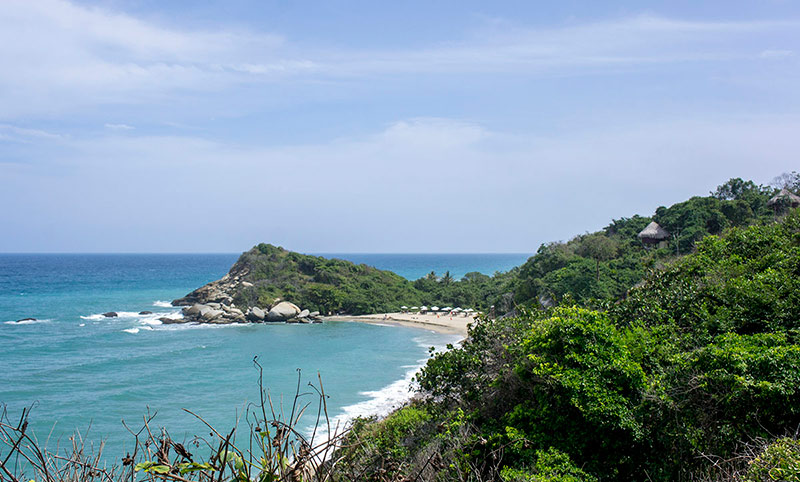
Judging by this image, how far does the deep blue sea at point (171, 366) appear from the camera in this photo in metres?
15.8

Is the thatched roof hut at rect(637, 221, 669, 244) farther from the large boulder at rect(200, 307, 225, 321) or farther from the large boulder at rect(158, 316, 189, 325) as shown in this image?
the large boulder at rect(158, 316, 189, 325)

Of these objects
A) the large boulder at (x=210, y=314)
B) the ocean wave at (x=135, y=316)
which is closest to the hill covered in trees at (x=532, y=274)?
the large boulder at (x=210, y=314)

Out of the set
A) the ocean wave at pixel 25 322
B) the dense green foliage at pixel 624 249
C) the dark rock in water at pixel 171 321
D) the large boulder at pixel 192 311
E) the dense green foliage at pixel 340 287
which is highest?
the dense green foliage at pixel 624 249

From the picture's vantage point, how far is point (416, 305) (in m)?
42.5

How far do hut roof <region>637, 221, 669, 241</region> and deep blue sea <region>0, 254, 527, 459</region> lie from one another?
1318 cm

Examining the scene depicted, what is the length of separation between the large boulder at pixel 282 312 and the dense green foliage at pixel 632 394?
97.2 ft

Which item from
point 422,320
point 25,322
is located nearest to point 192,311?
point 25,322

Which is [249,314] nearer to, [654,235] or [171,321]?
[171,321]

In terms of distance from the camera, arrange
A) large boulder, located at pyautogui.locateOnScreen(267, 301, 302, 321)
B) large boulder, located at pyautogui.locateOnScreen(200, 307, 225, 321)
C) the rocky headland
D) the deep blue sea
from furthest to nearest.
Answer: the rocky headland → large boulder, located at pyautogui.locateOnScreen(267, 301, 302, 321) → large boulder, located at pyautogui.locateOnScreen(200, 307, 225, 321) → the deep blue sea

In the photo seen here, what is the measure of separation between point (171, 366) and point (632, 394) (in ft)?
68.6

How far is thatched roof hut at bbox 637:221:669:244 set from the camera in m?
27.4

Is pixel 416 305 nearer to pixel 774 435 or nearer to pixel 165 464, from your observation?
pixel 774 435

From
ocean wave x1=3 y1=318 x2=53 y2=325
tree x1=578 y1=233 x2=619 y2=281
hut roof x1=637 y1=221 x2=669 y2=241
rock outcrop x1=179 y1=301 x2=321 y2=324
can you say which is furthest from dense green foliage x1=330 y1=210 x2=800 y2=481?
ocean wave x1=3 y1=318 x2=53 y2=325

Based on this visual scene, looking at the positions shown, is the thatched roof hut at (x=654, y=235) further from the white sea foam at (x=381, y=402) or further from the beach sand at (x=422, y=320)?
the white sea foam at (x=381, y=402)
